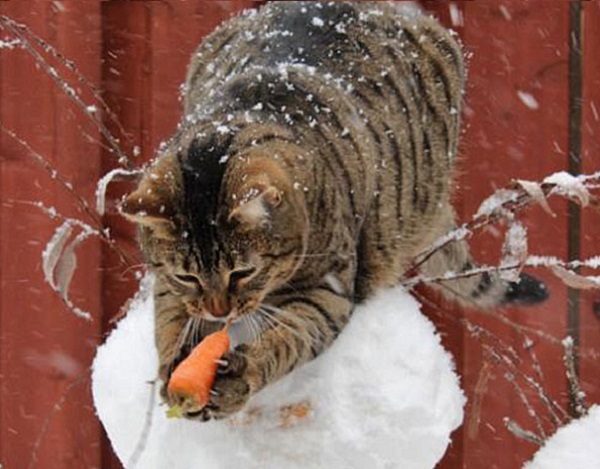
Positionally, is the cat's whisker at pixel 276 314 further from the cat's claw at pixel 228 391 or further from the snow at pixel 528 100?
the snow at pixel 528 100

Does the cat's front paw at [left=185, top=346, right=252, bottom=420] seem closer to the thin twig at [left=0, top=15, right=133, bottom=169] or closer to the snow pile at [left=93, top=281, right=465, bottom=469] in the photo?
the snow pile at [left=93, top=281, right=465, bottom=469]

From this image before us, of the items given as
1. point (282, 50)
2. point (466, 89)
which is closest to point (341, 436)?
point (282, 50)

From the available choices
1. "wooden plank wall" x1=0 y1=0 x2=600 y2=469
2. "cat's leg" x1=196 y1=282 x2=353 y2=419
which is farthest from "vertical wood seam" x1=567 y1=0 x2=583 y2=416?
"cat's leg" x1=196 y1=282 x2=353 y2=419

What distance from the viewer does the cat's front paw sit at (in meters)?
0.75

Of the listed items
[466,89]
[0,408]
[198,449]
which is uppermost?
[466,89]

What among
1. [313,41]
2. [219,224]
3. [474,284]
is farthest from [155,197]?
[474,284]

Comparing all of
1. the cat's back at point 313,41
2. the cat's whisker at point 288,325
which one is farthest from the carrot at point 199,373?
the cat's back at point 313,41

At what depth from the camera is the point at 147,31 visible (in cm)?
130

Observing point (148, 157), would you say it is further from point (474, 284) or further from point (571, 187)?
point (571, 187)

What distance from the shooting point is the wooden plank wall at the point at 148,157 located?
1250mm

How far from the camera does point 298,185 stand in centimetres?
95

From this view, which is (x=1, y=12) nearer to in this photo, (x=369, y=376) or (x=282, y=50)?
(x=282, y=50)

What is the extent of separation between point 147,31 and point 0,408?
551mm

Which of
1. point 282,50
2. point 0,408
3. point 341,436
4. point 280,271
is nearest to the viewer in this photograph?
point 341,436
